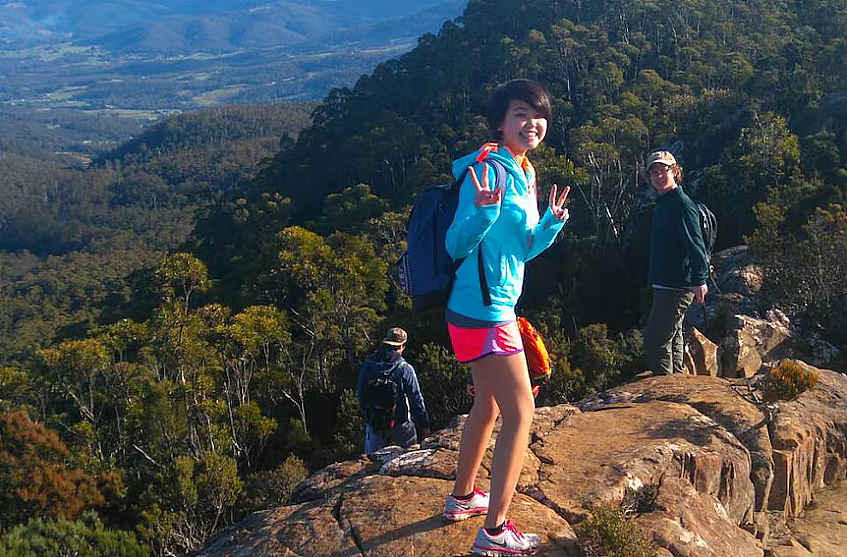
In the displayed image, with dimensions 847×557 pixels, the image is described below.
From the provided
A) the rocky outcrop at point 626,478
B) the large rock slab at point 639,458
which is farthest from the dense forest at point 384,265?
the large rock slab at point 639,458

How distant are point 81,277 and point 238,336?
55.6 metres

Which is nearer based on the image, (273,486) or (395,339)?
(395,339)

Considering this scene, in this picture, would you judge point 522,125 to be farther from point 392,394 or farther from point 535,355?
point 392,394

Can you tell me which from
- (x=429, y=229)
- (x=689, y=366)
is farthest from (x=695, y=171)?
(x=429, y=229)

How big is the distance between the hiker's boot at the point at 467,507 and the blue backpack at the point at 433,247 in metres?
1.00

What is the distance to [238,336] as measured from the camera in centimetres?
1298

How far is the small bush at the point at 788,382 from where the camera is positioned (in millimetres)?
4625

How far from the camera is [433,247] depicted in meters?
2.64

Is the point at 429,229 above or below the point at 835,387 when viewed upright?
above

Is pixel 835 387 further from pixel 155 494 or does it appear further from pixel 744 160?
pixel 744 160

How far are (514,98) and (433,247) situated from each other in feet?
2.13

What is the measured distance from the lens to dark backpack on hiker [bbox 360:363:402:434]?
16.7 feet

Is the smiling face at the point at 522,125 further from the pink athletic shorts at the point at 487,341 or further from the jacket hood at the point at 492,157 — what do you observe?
the pink athletic shorts at the point at 487,341

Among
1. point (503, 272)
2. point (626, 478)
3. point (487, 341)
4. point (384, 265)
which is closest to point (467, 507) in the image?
point (487, 341)
